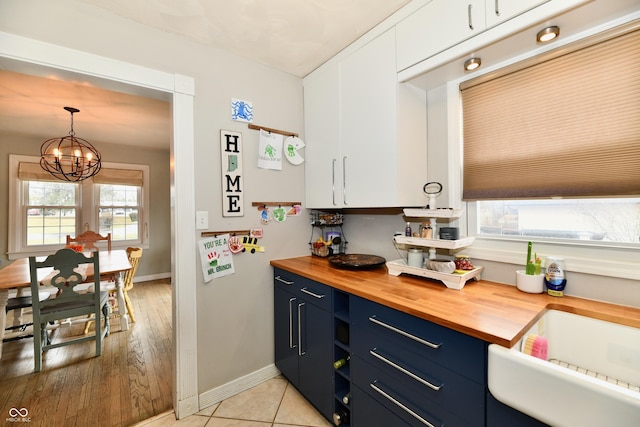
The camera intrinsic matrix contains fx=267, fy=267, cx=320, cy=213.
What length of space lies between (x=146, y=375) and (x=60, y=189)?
13.2 feet

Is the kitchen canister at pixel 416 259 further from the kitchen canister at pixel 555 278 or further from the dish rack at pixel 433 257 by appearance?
the kitchen canister at pixel 555 278

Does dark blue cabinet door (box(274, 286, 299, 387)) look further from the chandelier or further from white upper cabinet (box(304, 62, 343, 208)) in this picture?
the chandelier

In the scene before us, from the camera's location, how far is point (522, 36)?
1.17 metres

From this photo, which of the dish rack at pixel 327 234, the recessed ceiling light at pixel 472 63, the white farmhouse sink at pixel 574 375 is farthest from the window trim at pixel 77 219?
the white farmhouse sink at pixel 574 375

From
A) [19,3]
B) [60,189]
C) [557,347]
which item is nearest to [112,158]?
[60,189]

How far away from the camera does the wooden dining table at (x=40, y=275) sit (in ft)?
7.09

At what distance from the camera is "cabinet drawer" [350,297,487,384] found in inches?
35.6

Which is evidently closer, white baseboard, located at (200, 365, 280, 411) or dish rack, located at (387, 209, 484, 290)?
dish rack, located at (387, 209, 484, 290)

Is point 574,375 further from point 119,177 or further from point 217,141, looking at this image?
point 119,177

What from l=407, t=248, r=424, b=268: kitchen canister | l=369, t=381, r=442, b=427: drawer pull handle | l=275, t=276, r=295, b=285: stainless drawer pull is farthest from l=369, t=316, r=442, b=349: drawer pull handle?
l=275, t=276, r=295, b=285: stainless drawer pull

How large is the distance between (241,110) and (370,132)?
935 mm

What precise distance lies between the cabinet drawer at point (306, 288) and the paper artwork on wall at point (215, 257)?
0.35 metres

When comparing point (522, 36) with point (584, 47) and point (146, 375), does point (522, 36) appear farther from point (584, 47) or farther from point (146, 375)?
point (146, 375)

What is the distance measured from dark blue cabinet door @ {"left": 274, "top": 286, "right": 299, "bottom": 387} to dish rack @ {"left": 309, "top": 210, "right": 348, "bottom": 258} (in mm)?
453
